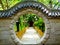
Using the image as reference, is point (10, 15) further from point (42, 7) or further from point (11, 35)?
point (42, 7)

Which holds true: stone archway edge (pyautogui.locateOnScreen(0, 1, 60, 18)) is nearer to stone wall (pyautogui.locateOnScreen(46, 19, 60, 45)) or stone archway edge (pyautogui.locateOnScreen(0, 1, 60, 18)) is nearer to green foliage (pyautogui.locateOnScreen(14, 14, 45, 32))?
stone wall (pyautogui.locateOnScreen(46, 19, 60, 45))

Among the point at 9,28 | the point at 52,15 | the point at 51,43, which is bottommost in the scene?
the point at 51,43

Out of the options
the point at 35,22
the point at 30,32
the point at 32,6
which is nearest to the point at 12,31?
the point at 32,6

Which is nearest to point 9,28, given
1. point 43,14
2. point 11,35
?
point 11,35

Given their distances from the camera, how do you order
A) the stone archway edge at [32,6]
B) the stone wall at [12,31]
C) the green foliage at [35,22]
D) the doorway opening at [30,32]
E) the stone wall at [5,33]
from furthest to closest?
1. the green foliage at [35,22]
2. the doorway opening at [30,32]
3. the stone wall at [5,33]
4. the stone wall at [12,31]
5. the stone archway edge at [32,6]

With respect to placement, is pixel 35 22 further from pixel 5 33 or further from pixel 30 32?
A: pixel 5 33

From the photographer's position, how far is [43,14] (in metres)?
12.5

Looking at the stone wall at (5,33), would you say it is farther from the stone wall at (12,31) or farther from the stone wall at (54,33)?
the stone wall at (54,33)

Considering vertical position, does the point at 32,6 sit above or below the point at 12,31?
above

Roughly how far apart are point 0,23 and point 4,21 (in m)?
0.31

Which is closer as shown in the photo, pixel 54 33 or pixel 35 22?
pixel 54 33

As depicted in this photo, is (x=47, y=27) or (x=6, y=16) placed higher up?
(x=6, y=16)

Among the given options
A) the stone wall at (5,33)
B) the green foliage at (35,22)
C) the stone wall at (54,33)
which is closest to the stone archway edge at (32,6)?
the stone wall at (5,33)

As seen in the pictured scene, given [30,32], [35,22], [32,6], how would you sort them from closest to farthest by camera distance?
[32,6] < [30,32] < [35,22]
